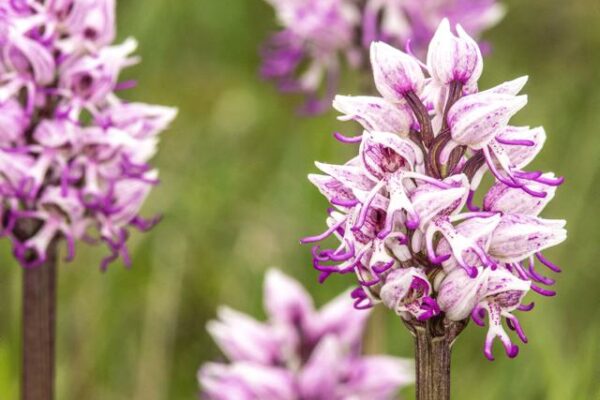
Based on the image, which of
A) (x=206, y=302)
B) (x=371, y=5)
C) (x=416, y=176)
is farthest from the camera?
(x=206, y=302)

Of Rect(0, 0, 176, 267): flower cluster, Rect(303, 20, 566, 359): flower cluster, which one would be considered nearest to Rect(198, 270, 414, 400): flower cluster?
Rect(0, 0, 176, 267): flower cluster

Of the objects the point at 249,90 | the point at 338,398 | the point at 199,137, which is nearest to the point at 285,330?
the point at 338,398

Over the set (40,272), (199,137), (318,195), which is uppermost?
(199,137)

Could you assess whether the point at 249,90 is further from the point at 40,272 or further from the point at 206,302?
the point at 40,272

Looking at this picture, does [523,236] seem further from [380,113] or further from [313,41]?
[313,41]

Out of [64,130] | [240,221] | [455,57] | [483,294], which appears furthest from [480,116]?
[240,221]

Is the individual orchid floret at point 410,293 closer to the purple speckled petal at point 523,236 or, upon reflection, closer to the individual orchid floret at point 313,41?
the purple speckled petal at point 523,236

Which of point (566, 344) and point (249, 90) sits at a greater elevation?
point (249, 90)
